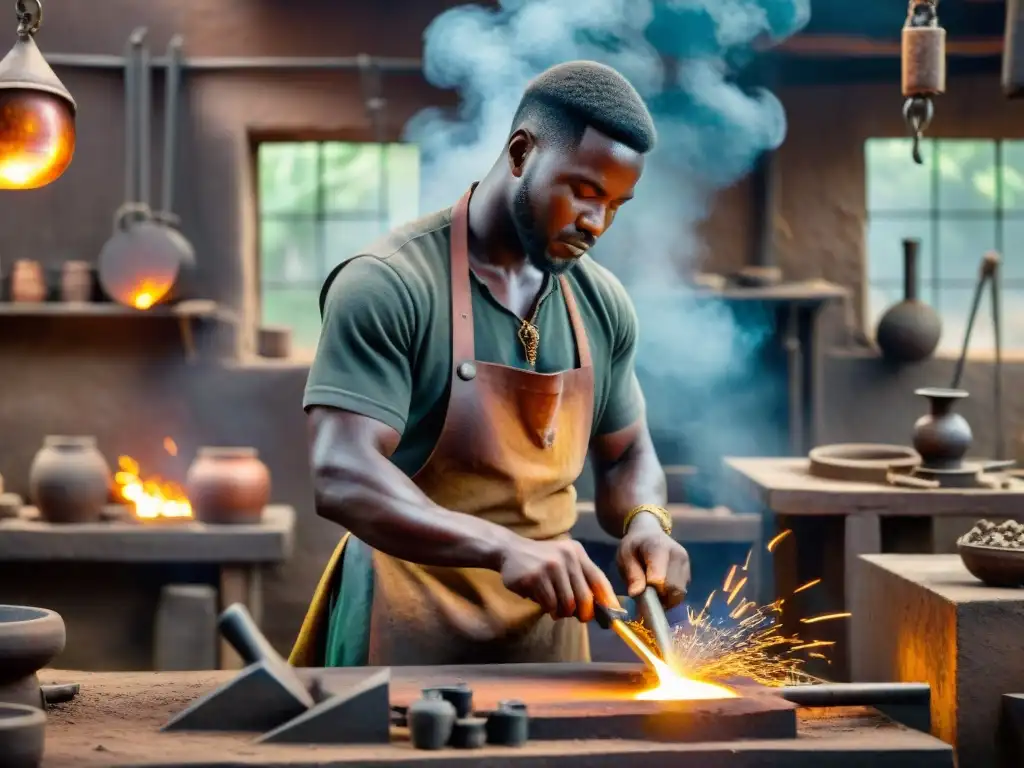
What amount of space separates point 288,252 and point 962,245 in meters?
4.02

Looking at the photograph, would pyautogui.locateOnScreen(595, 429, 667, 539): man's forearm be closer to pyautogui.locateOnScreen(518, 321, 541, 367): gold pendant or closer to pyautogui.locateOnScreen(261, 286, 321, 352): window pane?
pyautogui.locateOnScreen(518, 321, 541, 367): gold pendant

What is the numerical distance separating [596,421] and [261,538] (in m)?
3.75

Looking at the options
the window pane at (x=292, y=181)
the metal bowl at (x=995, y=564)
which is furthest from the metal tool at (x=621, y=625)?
the window pane at (x=292, y=181)

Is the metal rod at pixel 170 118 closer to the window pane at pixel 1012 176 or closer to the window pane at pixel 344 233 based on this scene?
the window pane at pixel 344 233

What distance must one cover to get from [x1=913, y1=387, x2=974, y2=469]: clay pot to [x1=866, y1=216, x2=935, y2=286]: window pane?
281 cm

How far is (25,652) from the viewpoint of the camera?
2.41 meters

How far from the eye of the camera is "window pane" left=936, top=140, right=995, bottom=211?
792 centimetres

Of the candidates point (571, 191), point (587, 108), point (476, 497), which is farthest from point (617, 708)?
point (587, 108)

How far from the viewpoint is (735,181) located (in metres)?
7.77

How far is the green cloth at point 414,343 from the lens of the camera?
2.86 meters

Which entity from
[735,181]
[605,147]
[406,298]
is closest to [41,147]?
[406,298]

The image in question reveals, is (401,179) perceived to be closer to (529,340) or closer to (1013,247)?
(1013,247)

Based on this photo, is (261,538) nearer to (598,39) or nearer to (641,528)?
(598,39)

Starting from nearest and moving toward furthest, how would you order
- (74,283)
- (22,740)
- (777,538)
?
(22,740)
(777,538)
(74,283)
